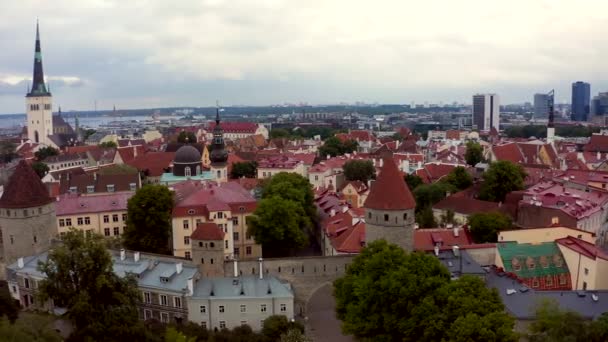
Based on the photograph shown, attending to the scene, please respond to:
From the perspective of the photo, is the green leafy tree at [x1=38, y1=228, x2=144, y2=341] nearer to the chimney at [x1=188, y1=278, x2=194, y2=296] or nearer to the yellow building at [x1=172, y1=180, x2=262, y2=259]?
the chimney at [x1=188, y1=278, x2=194, y2=296]

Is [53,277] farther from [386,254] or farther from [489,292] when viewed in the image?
[489,292]

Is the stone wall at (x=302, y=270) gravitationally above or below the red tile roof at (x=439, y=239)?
below

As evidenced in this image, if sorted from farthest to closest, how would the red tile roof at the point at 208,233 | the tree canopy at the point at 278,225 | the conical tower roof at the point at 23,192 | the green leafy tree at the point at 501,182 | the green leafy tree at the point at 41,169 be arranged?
the green leafy tree at the point at 41,169 < the green leafy tree at the point at 501,182 < the tree canopy at the point at 278,225 < the conical tower roof at the point at 23,192 < the red tile roof at the point at 208,233

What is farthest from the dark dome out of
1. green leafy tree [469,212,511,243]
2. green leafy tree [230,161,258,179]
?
green leafy tree [469,212,511,243]

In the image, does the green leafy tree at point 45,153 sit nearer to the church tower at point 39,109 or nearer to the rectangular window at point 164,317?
the church tower at point 39,109

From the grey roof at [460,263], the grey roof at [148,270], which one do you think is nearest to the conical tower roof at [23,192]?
the grey roof at [148,270]

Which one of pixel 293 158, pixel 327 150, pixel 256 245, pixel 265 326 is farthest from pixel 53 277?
pixel 327 150
